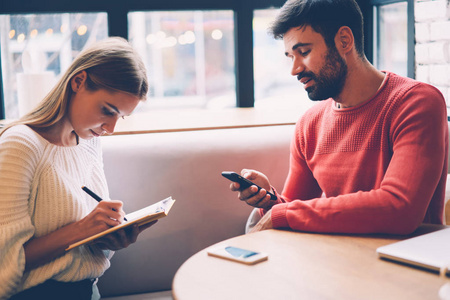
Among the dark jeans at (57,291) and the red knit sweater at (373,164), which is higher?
the red knit sweater at (373,164)

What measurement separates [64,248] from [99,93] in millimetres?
447

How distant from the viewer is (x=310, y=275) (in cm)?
91

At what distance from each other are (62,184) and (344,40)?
97 centimetres

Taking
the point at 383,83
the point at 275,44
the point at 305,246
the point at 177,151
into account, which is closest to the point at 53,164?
the point at 177,151

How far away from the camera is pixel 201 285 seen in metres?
0.90

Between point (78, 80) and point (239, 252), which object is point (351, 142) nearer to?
point (239, 252)

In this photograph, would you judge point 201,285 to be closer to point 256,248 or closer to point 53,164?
point 256,248

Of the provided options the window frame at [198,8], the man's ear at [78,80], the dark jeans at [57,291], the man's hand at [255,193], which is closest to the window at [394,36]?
the window frame at [198,8]

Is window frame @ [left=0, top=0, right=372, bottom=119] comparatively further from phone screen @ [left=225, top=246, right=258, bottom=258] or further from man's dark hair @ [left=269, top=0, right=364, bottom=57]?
phone screen @ [left=225, top=246, right=258, bottom=258]

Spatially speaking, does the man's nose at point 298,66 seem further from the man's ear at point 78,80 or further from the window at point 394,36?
the window at point 394,36

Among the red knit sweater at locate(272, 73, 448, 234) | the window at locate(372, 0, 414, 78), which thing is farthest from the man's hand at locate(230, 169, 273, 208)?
the window at locate(372, 0, 414, 78)

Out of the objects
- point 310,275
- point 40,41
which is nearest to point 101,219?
point 310,275

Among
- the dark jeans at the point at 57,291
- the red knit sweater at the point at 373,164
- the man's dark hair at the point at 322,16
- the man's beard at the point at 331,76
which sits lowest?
the dark jeans at the point at 57,291

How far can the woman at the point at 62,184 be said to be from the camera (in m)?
1.20
